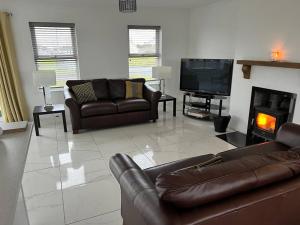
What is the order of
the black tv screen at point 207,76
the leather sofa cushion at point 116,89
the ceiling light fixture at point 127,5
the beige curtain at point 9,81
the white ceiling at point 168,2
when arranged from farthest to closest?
the leather sofa cushion at point 116,89
the white ceiling at point 168,2
the black tv screen at point 207,76
the beige curtain at point 9,81
the ceiling light fixture at point 127,5

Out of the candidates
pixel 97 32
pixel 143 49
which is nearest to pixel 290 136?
pixel 143 49

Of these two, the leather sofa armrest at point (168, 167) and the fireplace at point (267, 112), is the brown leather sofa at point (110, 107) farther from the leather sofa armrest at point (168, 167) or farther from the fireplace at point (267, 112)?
the leather sofa armrest at point (168, 167)

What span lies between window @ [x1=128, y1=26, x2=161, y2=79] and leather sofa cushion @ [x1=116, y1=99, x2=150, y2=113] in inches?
52.8

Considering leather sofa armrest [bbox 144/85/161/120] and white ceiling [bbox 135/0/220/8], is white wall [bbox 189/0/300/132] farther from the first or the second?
leather sofa armrest [bbox 144/85/161/120]

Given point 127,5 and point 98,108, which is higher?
point 127,5

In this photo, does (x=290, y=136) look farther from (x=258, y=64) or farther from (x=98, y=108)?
(x=98, y=108)

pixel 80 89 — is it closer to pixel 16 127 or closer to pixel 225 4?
pixel 16 127

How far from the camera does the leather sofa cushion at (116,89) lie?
15.1 ft

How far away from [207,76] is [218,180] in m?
3.71

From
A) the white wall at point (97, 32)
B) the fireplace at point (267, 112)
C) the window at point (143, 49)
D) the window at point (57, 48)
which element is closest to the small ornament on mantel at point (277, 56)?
the fireplace at point (267, 112)

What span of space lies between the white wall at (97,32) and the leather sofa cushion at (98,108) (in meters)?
1.21

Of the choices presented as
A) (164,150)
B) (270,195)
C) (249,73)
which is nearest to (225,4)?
(249,73)

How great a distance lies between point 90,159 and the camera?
3088 millimetres

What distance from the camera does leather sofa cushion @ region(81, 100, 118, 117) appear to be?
3957 millimetres
